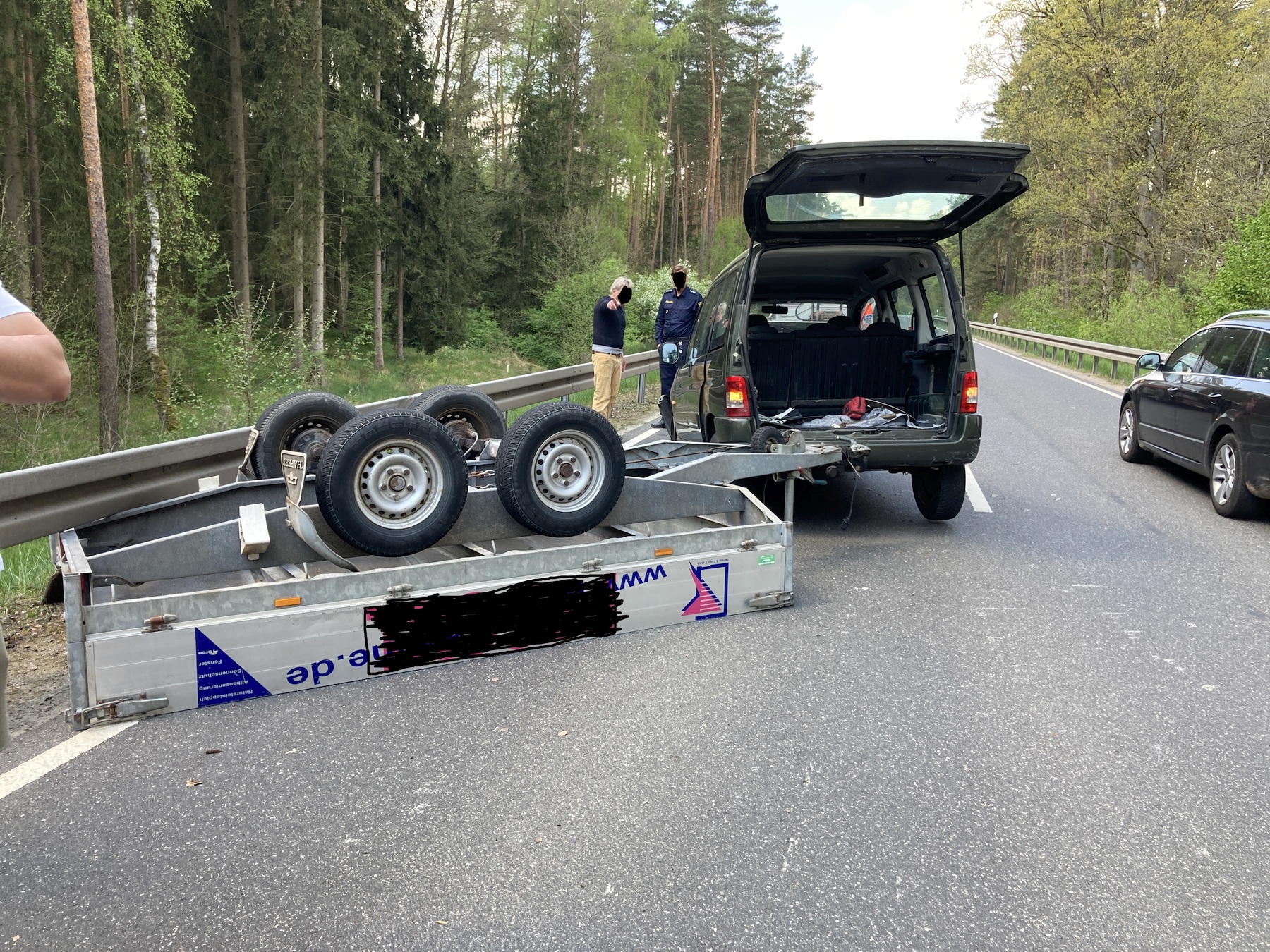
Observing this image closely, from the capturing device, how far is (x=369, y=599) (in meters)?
4.03

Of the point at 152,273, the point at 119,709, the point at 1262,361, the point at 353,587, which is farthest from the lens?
the point at 152,273

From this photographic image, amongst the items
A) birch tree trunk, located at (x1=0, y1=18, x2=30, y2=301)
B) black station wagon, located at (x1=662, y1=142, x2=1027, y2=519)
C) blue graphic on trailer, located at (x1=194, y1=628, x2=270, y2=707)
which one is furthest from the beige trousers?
birch tree trunk, located at (x1=0, y1=18, x2=30, y2=301)

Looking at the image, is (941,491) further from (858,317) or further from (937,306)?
(858,317)

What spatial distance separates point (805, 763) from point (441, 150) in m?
32.7

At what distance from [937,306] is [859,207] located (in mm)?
1150

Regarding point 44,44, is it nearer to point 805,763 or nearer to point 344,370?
point 344,370

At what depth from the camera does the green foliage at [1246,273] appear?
61.5 feet

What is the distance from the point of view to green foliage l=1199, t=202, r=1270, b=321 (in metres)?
18.7

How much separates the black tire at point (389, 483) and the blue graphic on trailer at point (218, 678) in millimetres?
831

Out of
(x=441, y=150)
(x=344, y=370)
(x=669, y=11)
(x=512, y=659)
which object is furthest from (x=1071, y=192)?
(x=512, y=659)

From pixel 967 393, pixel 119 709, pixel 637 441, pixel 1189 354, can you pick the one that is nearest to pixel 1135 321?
pixel 1189 354

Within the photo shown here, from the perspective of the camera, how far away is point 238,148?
25109mm

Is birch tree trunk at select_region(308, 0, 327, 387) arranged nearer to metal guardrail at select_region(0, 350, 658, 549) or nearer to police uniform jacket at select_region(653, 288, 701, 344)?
police uniform jacket at select_region(653, 288, 701, 344)

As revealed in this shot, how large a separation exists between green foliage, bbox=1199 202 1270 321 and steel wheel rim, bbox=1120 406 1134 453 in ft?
32.1
